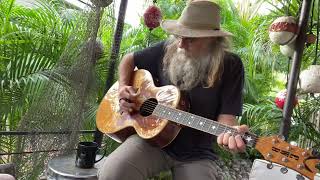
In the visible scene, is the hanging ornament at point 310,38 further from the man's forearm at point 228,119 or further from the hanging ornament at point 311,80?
the man's forearm at point 228,119

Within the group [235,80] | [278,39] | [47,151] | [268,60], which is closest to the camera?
[235,80]

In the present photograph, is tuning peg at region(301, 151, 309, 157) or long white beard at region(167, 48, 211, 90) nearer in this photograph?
tuning peg at region(301, 151, 309, 157)

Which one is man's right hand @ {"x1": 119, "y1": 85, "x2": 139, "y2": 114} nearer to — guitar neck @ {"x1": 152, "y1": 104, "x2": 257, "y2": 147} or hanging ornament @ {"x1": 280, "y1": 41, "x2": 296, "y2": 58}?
guitar neck @ {"x1": 152, "y1": 104, "x2": 257, "y2": 147}

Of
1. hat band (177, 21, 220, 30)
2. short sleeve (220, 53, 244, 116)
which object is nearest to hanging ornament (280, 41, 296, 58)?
short sleeve (220, 53, 244, 116)

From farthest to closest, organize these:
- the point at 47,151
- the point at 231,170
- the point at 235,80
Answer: the point at 231,170, the point at 47,151, the point at 235,80

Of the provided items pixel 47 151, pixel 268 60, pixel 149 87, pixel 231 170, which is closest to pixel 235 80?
pixel 149 87

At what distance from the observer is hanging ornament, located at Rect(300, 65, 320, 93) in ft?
8.32

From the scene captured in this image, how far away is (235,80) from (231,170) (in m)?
1.89

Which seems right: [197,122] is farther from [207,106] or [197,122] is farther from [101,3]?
[101,3]

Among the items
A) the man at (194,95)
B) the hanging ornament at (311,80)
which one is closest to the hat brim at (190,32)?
the man at (194,95)

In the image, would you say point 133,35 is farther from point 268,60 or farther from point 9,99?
point 9,99

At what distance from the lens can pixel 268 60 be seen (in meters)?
4.11

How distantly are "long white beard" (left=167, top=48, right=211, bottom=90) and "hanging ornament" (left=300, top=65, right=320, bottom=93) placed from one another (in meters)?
0.90

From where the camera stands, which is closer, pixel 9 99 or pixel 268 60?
pixel 9 99
